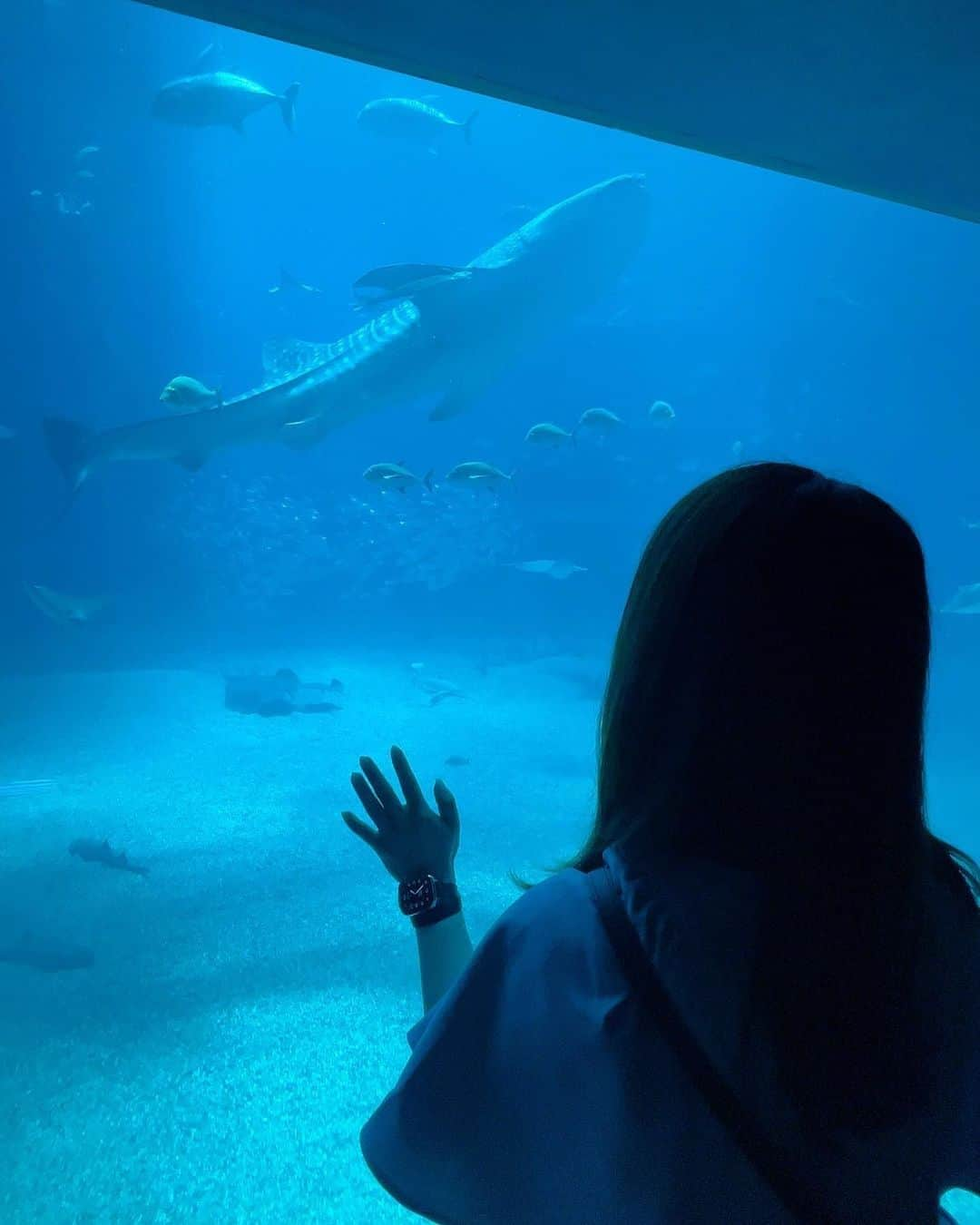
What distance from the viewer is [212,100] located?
10742mm

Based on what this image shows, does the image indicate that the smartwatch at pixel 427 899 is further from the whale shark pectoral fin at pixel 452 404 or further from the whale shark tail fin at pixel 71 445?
the whale shark pectoral fin at pixel 452 404

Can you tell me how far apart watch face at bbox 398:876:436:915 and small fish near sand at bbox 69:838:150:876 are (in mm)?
5138

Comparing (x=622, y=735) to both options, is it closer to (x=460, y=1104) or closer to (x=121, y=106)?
(x=460, y=1104)

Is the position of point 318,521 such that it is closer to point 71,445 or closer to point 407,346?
point 407,346

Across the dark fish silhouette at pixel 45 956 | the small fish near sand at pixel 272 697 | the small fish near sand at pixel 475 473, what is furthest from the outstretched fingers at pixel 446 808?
the small fish near sand at pixel 272 697

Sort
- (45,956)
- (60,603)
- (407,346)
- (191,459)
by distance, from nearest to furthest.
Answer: (45,956)
(191,459)
(60,603)
(407,346)

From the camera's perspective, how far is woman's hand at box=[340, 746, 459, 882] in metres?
1.29

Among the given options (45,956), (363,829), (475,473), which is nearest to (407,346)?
(475,473)

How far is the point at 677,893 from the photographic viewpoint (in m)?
0.87

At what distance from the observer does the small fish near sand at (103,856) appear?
567cm

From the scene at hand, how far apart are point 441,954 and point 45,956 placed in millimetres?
4088

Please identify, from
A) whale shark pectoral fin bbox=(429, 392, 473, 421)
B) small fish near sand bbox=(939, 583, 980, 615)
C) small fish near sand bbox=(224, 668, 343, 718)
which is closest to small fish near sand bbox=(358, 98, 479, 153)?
whale shark pectoral fin bbox=(429, 392, 473, 421)

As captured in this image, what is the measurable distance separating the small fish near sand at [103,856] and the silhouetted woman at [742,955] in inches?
215

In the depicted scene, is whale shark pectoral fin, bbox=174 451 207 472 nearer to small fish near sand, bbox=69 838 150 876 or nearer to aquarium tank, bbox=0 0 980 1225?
aquarium tank, bbox=0 0 980 1225
